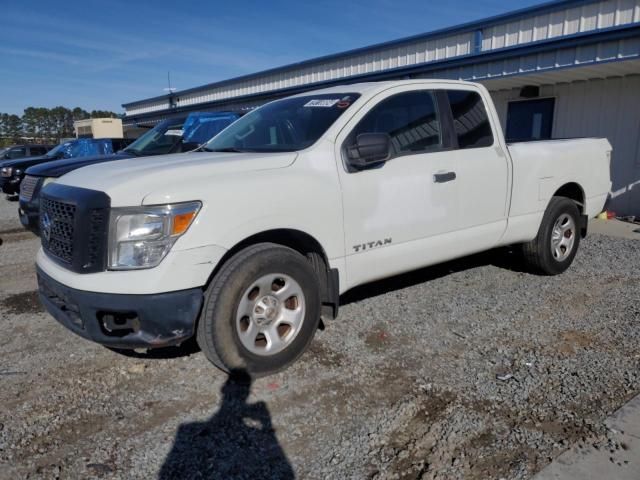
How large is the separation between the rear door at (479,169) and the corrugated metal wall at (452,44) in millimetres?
6467

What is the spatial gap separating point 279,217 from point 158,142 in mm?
6709

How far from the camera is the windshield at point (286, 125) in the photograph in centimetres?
394

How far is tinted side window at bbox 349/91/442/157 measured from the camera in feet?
13.3

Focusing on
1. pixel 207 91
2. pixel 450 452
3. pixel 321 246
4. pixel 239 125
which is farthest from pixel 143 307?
pixel 207 91

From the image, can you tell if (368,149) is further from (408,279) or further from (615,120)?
(615,120)

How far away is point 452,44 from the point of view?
12.8 m

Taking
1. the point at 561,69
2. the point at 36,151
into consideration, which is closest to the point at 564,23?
the point at 561,69

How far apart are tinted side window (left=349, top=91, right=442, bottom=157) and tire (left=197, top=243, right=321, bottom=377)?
122cm

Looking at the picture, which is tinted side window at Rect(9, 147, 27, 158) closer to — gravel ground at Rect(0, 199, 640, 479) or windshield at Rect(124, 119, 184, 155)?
windshield at Rect(124, 119, 184, 155)

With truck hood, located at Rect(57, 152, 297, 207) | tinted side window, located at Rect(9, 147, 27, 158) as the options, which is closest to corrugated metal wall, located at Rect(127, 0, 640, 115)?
tinted side window, located at Rect(9, 147, 27, 158)

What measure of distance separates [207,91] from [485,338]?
22.6 metres

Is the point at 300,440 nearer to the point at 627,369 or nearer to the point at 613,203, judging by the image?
the point at 627,369

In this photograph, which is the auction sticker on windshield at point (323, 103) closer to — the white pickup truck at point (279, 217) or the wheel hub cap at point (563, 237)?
the white pickup truck at point (279, 217)

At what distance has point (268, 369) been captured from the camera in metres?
3.42
